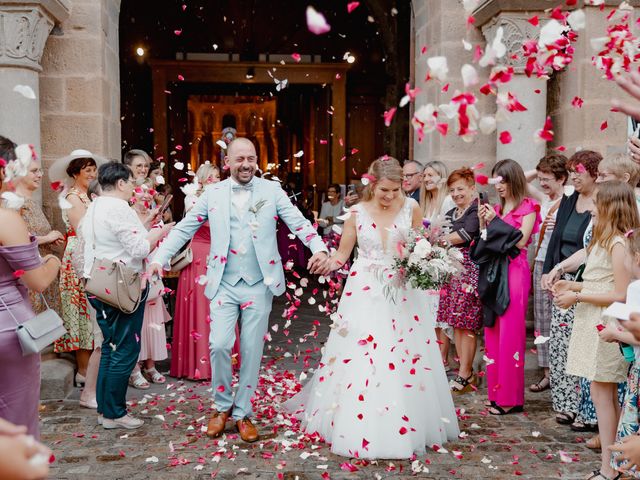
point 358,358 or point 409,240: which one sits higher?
point 409,240

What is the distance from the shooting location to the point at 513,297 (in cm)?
509

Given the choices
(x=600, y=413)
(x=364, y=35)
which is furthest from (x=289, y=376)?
(x=364, y=35)

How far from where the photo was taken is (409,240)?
443 centimetres

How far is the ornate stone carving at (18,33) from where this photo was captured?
5562mm

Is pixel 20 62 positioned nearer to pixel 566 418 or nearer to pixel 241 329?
→ pixel 241 329

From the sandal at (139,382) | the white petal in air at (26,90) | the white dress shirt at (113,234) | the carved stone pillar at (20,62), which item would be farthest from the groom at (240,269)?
the carved stone pillar at (20,62)

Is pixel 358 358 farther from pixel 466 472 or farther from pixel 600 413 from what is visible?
pixel 600 413

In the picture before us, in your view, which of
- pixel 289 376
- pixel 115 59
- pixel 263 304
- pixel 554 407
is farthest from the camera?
pixel 115 59

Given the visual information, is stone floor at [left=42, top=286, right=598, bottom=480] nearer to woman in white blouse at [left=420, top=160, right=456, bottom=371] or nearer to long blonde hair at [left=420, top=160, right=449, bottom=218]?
woman in white blouse at [left=420, top=160, right=456, bottom=371]

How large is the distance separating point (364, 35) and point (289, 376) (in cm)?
990

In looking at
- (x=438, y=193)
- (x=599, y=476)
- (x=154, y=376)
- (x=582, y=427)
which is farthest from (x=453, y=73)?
(x=599, y=476)

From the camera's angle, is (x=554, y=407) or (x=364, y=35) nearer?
(x=554, y=407)

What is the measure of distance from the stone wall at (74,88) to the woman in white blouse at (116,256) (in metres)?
1.85

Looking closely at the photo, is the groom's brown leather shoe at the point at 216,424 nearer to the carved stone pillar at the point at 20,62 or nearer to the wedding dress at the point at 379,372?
the wedding dress at the point at 379,372
